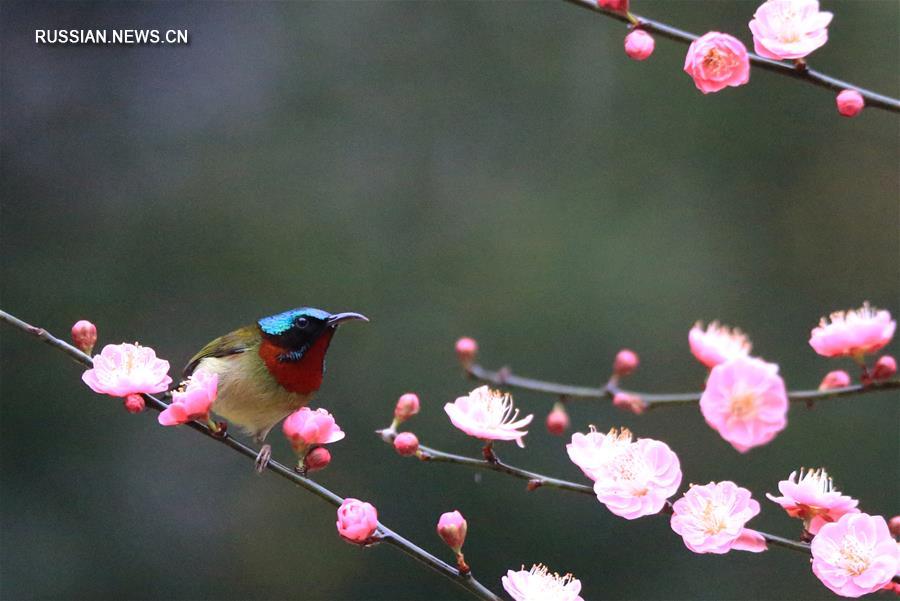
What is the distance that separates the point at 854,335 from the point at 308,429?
Result: 1.71 ft

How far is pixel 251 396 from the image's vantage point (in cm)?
136

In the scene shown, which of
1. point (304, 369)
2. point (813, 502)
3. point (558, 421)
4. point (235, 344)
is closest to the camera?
point (813, 502)

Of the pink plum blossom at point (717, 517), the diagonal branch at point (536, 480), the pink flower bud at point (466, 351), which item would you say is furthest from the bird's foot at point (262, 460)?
the pink plum blossom at point (717, 517)

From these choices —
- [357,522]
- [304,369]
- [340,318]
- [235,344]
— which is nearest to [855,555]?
[357,522]

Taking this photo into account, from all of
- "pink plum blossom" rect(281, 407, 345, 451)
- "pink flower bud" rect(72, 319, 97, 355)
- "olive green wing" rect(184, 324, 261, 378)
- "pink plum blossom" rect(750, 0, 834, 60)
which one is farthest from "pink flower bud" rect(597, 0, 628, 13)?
"olive green wing" rect(184, 324, 261, 378)

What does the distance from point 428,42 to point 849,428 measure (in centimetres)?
179

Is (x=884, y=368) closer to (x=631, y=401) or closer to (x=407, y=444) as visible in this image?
(x=631, y=401)

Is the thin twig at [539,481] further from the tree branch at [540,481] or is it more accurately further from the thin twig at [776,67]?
the thin twig at [776,67]

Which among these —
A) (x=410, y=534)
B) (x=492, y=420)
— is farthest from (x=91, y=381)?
(x=410, y=534)

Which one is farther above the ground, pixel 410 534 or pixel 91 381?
pixel 410 534

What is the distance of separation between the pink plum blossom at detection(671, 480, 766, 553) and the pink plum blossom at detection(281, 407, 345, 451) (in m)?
0.35

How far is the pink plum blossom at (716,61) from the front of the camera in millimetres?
908

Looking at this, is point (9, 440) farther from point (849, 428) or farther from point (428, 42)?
point (849, 428)

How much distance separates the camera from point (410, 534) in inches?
106
